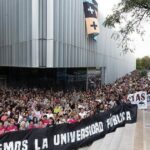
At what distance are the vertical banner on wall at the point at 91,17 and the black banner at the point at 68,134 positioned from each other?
18698mm

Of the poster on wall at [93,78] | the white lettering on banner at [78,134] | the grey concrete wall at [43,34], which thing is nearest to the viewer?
the white lettering on banner at [78,134]

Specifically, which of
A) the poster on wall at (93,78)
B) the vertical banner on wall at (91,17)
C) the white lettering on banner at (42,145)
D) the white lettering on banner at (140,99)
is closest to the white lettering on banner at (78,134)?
the white lettering on banner at (42,145)

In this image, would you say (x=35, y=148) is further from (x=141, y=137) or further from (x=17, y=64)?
(x=17, y=64)

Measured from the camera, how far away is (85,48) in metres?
35.5

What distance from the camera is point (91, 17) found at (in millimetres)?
35375

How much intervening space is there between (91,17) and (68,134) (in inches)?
946

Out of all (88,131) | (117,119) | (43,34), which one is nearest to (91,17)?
(43,34)

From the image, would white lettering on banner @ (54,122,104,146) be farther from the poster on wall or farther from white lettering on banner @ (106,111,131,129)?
the poster on wall

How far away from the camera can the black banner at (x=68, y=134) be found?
10383 mm

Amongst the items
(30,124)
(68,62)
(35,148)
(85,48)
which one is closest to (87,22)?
(85,48)

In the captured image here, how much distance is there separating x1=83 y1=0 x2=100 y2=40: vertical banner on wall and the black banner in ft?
61.3

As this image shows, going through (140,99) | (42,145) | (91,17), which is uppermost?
(91,17)

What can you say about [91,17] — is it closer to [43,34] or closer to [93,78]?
[93,78]

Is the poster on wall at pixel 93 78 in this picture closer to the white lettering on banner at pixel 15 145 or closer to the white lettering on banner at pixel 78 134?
the white lettering on banner at pixel 78 134
